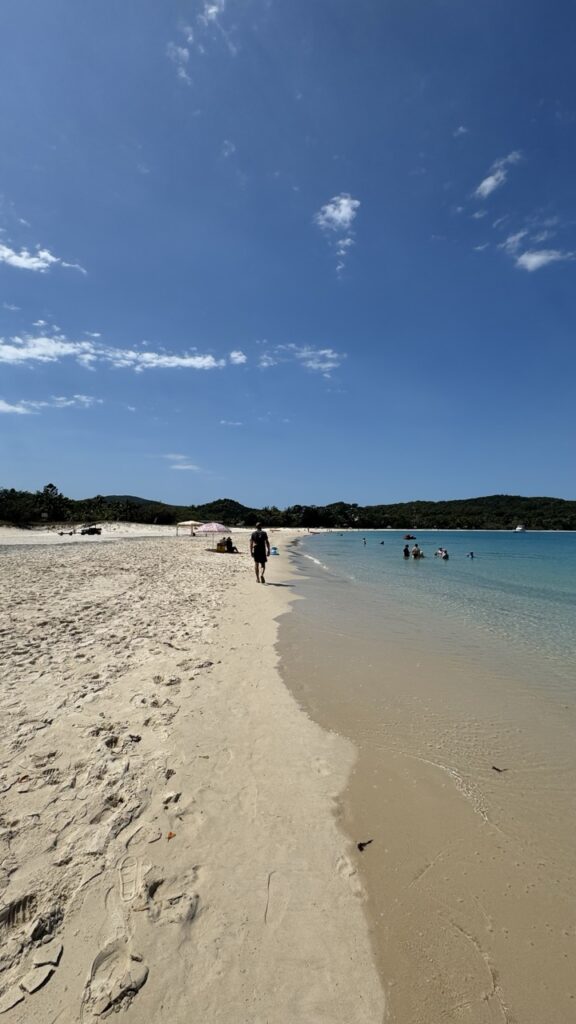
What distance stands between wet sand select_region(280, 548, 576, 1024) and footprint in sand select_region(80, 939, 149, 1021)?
1.45 meters

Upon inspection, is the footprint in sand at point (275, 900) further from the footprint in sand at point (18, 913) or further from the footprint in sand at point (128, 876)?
the footprint in sand at point (18, 913)

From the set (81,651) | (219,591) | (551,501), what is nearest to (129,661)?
(81,651)

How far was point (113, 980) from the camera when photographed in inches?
96.1

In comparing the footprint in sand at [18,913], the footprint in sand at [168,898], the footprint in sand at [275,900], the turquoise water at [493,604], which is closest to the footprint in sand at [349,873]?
the footprint in sand at [275,900]

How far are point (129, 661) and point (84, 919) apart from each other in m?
4.82

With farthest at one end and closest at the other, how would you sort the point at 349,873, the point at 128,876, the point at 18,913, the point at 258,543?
the point at 258,543 < the point at 349,873 < the point at 128,876 < the point at 18,913

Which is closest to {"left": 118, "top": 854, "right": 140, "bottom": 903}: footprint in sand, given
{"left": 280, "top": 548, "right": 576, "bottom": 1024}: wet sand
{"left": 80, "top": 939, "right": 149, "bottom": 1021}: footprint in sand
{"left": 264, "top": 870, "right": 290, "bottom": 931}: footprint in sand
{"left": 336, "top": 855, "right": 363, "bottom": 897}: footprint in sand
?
{"left": 80, "top": 939, "right": 149, "bottom": 1021}: footprint in sand

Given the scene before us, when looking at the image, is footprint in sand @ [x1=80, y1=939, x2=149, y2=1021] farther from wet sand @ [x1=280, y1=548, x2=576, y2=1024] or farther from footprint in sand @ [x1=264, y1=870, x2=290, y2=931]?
wet sand @ [x1=280, y1=548, x2=576, y2=1024]

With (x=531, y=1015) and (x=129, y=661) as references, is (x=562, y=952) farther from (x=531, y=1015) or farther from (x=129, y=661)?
(x=129, y=661)

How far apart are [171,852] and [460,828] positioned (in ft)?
8.50

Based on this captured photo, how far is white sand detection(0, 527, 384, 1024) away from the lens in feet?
7.96

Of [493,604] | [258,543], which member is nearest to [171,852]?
[493,604]

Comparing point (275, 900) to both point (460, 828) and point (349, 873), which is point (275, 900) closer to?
point (349, 873)

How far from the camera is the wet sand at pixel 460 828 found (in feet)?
8.43
